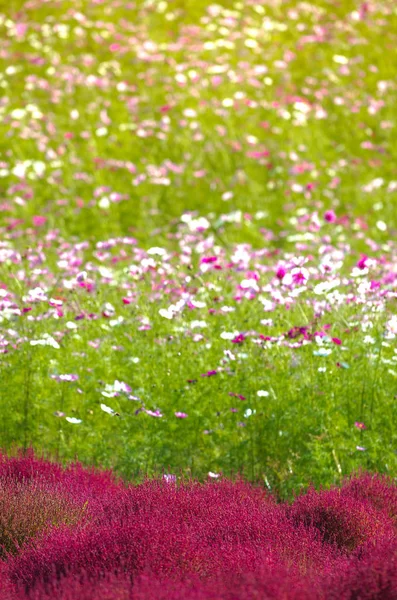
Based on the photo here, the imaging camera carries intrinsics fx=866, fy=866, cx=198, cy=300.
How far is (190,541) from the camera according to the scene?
329 cm

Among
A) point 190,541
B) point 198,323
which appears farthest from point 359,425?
point 190,541

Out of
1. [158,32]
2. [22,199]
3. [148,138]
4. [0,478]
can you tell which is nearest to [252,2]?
[158,32]

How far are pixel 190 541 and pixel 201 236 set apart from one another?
541cm

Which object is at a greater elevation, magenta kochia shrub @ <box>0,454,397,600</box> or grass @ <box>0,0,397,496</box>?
magenta kochia shrub @ <box>0,454,397,600</box>

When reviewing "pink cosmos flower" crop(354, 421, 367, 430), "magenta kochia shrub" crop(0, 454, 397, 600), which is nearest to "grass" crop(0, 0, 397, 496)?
"pink cosmos flower" crop(354, 421, 367, 430)

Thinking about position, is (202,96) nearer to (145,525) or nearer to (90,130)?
(90,130)

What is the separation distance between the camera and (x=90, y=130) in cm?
1340

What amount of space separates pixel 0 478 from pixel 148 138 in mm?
9629

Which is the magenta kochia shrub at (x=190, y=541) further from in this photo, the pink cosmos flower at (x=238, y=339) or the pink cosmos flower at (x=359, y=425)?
the pink cosmos flower at (x=238, y=339)

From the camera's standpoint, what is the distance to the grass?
5.50m

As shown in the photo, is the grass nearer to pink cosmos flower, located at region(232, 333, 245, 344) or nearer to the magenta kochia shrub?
pink cosmos flower, located at region(232, 333, 245, 344)

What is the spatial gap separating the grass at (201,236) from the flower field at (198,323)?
0.03 m

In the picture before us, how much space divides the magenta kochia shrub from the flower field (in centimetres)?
1

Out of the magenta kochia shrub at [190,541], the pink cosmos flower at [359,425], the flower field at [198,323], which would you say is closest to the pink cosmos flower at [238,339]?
the flower field at [198,323]
